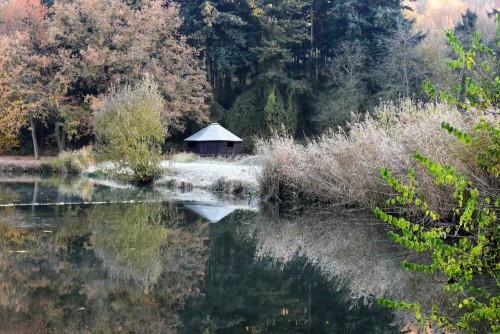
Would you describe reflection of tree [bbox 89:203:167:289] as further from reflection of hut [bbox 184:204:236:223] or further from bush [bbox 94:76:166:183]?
bush [bbox 94:76:166:183]

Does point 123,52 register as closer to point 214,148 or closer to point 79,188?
point 214,148

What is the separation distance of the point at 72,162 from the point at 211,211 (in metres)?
14.9

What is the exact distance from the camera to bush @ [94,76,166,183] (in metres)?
19.4

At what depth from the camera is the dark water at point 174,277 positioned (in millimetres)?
5582

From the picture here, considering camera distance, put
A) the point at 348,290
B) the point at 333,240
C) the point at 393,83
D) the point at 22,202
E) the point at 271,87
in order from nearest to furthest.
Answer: the point at 348,290 < the point at 333,240 < the point at 22,202 < the point at 393,83 < the point at 271,87

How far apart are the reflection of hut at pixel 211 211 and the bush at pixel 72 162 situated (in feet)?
43.2

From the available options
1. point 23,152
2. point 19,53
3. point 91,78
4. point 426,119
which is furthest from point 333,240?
point 23,152

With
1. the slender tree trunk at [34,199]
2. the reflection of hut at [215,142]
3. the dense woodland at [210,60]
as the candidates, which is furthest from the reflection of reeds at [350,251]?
the dense woodland at [210,60]

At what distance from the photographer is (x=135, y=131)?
757 inches

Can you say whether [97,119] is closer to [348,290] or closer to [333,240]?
[333,240]

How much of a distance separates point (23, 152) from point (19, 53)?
265 inches

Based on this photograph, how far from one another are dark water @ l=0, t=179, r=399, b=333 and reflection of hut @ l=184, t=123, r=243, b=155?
16.3 meters

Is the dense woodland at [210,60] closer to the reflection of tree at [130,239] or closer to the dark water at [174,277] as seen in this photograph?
the reflection of tree at [130,239]

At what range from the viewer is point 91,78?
2980 cm
